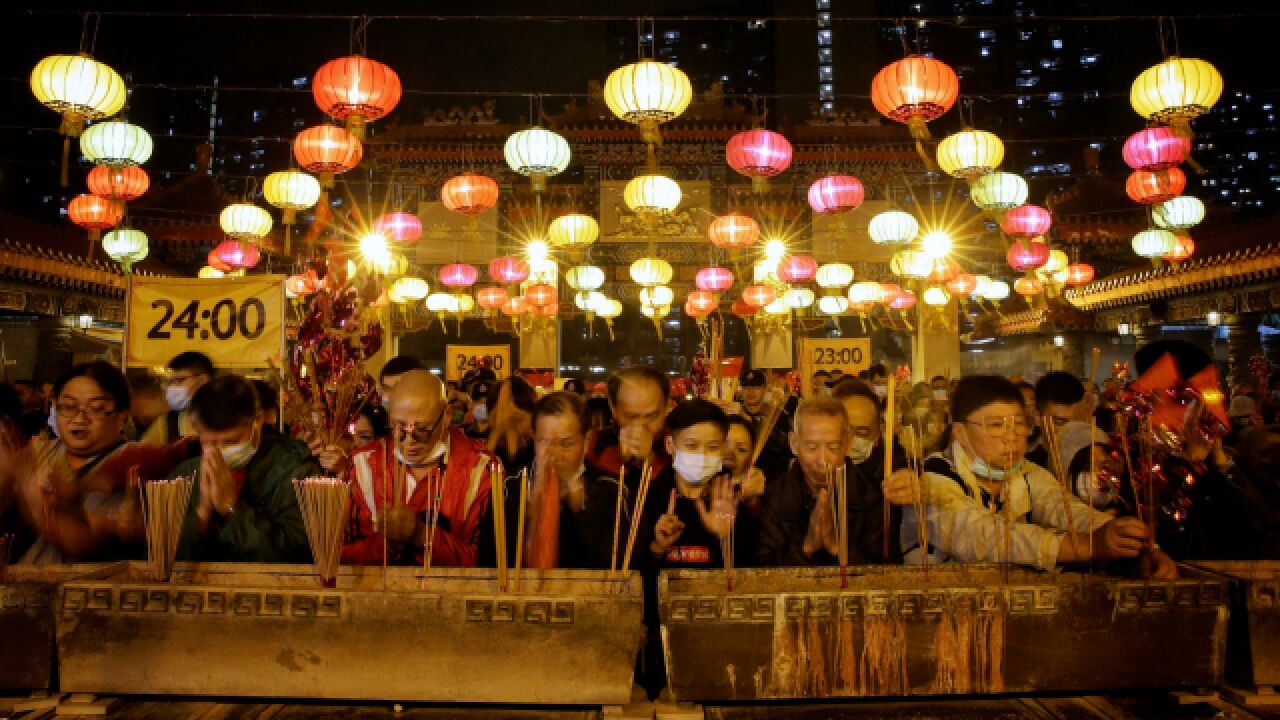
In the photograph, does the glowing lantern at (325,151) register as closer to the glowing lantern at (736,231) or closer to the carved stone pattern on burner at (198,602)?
the glowing lantern at (736,231)

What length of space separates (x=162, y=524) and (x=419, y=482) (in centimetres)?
78

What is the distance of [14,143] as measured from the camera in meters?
19.6

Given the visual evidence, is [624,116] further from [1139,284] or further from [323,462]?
[1139,284]

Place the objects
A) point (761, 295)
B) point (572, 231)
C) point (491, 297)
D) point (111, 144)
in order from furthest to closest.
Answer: point (491, 297) → point (761, 295) → point (572, 231) → point (111, 144)

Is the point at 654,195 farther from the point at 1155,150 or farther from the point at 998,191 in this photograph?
the point at 1155,150

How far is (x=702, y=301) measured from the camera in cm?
1262

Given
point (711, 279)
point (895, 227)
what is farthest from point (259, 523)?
point (711, 279)

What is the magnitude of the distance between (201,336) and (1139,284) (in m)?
12.2

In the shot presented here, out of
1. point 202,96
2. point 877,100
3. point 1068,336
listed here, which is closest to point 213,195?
point 877,100

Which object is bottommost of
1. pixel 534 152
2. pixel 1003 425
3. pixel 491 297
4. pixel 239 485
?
pixel 239 485

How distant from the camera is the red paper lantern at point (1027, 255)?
973 cm

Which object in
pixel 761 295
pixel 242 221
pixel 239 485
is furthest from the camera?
pixel 761 295

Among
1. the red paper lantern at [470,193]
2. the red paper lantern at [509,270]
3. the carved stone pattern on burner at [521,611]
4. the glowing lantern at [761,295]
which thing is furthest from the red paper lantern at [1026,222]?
the carved stone pattern on burner at [521,611]

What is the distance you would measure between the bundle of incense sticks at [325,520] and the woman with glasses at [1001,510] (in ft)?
4.95
